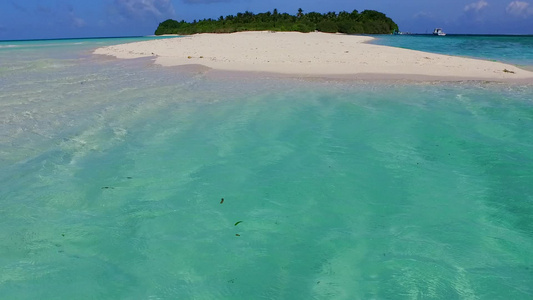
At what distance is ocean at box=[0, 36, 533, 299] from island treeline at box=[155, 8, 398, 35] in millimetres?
62802

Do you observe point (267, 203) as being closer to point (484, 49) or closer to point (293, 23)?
point (484, 49)

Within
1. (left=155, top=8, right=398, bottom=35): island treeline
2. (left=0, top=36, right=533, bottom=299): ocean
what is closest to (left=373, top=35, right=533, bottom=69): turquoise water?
(left=0, top=36, right=533, bottom=299): ocean

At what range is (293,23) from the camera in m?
73.4

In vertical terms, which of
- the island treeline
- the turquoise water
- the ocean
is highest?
the island treeline

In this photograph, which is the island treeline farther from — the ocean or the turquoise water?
the ocean

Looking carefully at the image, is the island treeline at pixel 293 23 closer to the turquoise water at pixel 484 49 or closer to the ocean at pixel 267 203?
the turquoise water at pixel 484 49

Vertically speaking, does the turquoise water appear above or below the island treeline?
below

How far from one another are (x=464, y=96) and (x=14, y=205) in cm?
845

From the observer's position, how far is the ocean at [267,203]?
8.48 ft

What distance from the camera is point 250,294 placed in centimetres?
244

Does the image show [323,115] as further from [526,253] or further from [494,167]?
[526,253]

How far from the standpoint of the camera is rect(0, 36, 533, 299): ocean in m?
2.58

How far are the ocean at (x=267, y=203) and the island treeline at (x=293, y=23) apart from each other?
6280 centimetres

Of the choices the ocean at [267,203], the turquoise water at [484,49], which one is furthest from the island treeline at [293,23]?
the ocean at [267,203]
